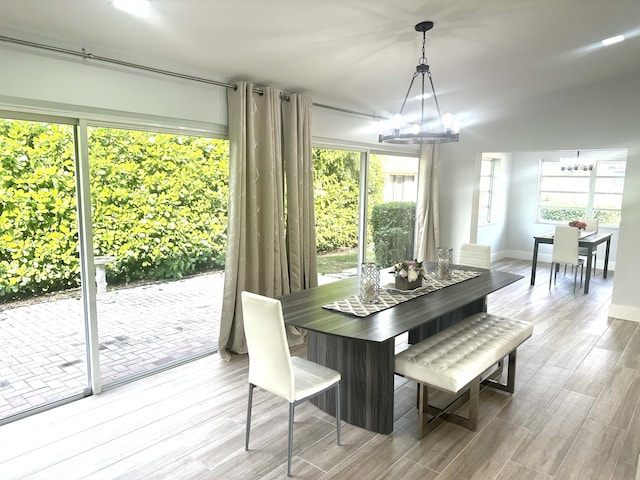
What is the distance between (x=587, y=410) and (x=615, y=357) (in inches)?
48.9

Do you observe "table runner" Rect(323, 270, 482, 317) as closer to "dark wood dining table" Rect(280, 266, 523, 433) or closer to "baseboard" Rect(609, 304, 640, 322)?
"dark wood dining table" Rect(280, 266, 523, 433)

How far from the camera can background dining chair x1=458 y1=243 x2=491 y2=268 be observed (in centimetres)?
444

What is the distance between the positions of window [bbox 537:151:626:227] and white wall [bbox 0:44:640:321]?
38 centimetres

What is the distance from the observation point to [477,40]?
3.54 meters

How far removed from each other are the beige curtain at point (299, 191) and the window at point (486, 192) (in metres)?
4.91

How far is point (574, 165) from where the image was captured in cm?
763

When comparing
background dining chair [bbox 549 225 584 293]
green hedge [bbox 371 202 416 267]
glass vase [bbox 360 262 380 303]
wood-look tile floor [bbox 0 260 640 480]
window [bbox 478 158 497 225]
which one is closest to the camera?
wood-look tile floor [bbox 0 260 640 480]

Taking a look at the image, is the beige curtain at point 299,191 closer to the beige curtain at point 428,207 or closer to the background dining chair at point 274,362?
the background dining chair at point 274,362

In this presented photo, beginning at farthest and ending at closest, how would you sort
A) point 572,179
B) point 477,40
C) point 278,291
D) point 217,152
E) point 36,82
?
point 572,179 < point 278,291 < point 217,152 < point 477,40 < point 36,82

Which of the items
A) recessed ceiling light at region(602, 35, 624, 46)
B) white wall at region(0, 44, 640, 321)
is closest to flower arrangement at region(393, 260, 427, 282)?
white wall at region(0, 44, 640, 321)

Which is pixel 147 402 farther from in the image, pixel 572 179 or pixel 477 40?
pixel 572 179

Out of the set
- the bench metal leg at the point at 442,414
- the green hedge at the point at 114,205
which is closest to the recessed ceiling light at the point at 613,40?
the bench metal leg at the point at 442,414

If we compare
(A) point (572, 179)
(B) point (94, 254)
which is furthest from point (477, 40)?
(A) point (572, 179)

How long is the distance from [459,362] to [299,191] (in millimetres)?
2246
